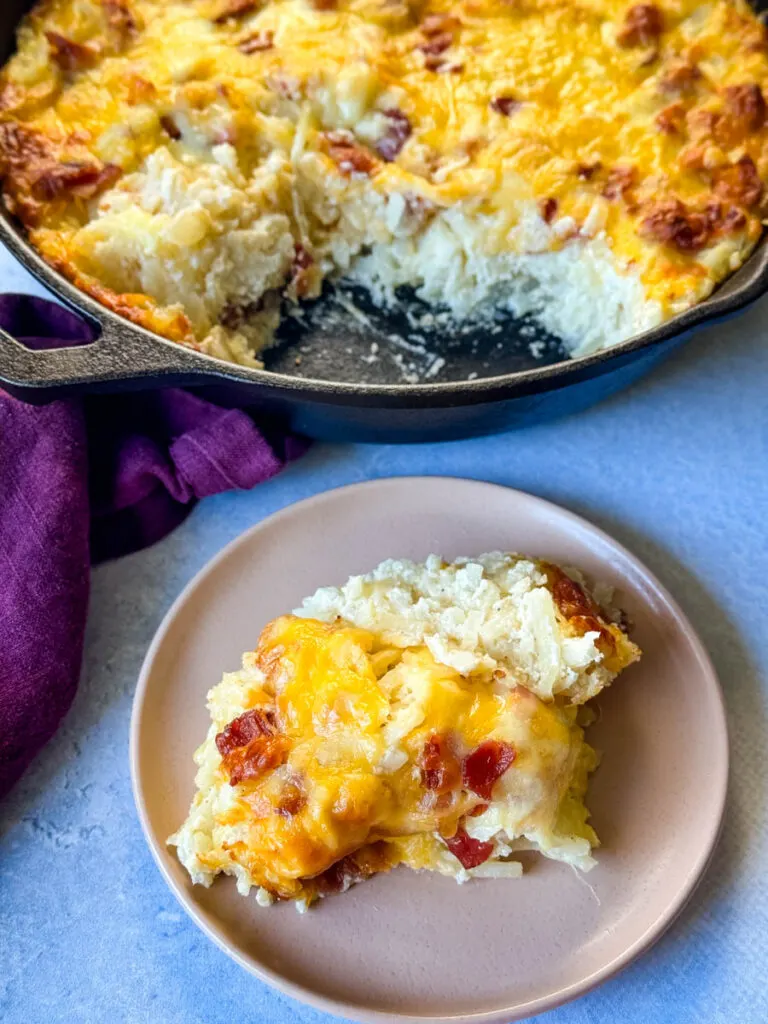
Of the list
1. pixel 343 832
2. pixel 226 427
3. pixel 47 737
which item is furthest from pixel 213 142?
pixel 343 832

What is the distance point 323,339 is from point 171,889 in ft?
4.34

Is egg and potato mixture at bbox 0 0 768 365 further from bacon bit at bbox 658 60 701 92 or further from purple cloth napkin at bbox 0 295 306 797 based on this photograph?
purple cloth napkin at bbox 0 295 306 797

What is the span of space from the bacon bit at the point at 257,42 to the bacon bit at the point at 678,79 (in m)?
0.96

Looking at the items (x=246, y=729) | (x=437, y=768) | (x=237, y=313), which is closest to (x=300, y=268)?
(x=237, y=313)

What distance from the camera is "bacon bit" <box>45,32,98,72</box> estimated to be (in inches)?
86.4

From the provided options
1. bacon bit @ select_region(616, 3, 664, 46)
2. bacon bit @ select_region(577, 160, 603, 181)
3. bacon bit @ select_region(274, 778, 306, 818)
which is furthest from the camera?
bacon bit @ select_region(616, 3, 664, 46)

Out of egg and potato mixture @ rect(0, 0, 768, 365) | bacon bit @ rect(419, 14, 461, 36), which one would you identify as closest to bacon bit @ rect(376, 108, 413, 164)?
egg and potato mixture @ rect(0, 0, 768, 365)

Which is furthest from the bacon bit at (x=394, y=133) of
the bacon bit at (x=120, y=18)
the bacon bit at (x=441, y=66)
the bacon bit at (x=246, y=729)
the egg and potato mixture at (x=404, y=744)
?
the bacon bit at (x=246, y=729)

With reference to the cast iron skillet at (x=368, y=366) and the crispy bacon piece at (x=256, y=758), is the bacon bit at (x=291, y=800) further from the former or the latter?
the cast iron skillet at (x=368, y=366)

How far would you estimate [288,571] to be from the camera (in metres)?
1.97

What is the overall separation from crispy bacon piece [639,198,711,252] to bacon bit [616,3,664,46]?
505 mm

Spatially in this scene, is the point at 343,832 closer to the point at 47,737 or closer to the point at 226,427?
the point at 47,737

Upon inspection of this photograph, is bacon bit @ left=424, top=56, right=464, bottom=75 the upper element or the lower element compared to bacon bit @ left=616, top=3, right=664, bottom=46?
lower

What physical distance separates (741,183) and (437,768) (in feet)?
4.91
